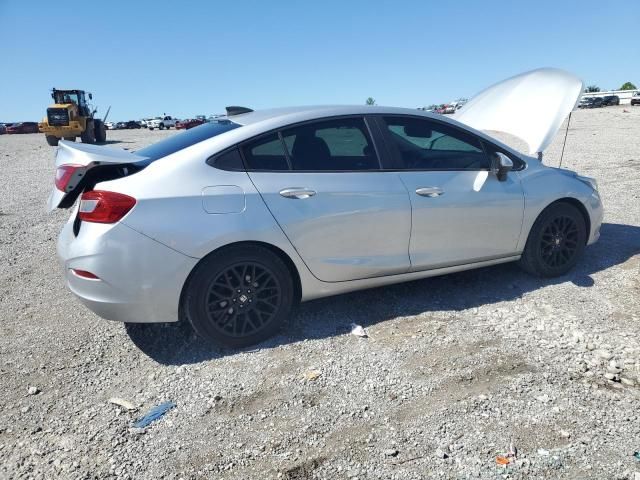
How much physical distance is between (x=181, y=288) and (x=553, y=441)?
7.61 ft

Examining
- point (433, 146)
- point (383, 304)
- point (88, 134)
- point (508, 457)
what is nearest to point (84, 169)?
point (383, 304)

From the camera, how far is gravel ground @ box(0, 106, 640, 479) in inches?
95.0

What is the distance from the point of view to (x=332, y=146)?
369 centimetres

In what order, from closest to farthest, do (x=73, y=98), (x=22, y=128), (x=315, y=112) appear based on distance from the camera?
(x=315, y=112) → (x=73, y=98) → (x=22, y=128)

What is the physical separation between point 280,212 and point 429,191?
1.24 m

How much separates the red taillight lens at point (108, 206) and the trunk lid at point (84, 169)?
0.56 ft

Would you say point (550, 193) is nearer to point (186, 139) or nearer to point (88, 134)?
point (186, 139)

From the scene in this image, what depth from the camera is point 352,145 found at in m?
3.75

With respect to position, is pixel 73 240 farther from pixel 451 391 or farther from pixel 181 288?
pixel 451 391

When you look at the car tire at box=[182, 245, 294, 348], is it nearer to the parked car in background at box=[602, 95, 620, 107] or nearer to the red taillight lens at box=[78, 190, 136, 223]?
the red taillight lens at box=[78, 190, 136, 223]

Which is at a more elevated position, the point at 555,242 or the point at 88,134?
the point at 88,134

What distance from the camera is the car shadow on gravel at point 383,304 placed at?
3.56 meters

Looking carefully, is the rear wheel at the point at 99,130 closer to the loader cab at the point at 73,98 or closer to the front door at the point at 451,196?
the loader cab at the point at 73,98

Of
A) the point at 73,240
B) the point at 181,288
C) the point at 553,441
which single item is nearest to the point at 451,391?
the point at 553,441
